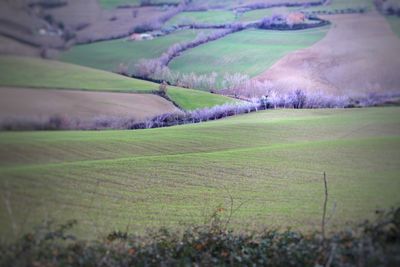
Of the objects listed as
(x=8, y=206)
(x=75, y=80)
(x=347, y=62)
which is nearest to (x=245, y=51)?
(x=347, y=62)

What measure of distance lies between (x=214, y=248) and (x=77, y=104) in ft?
7.09

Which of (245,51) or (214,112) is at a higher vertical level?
(245,51)

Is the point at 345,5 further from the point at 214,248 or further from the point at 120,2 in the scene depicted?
the point at 214,248

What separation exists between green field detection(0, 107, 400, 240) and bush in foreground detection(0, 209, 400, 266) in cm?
31

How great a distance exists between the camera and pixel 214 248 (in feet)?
16.3

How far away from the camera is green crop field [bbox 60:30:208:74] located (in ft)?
19.4

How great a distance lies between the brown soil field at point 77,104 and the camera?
516 centimetres

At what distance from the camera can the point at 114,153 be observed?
5.74 metres

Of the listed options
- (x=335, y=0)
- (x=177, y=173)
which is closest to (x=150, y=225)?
(x=177, y=173)

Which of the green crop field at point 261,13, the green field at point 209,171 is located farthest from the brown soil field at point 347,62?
the green crop field at point 261,13

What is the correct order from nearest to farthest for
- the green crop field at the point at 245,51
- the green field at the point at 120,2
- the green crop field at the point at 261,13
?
the green field at the point at 120,2 → the green crop field at the point at 245,51 → the green crop field at the point at 261,13

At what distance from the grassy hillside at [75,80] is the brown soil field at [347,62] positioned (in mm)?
1000

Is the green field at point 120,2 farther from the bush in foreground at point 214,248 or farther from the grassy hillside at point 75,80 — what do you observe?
the bush in foreground at point 214,248

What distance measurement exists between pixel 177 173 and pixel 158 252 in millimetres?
1290
